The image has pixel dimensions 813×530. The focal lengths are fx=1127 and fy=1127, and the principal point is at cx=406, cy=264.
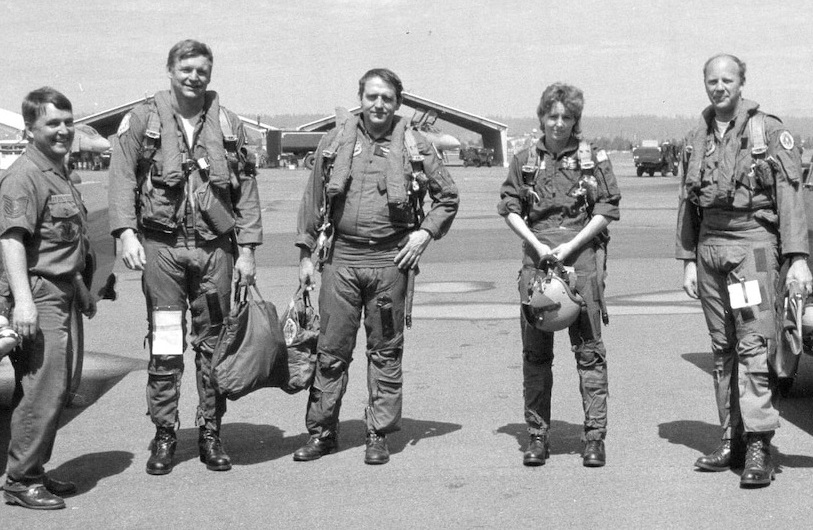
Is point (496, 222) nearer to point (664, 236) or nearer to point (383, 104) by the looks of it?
point (664, 236)

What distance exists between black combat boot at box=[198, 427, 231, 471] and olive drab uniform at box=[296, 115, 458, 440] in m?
0.51

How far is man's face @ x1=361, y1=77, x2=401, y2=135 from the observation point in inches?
234

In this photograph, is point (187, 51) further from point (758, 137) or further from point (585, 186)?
point (758, 137)

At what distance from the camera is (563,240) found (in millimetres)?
5898

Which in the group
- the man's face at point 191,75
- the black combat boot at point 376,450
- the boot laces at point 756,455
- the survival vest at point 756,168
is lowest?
the black combat boot at point 376,450

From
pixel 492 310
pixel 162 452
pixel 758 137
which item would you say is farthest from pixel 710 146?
pixel 492 310

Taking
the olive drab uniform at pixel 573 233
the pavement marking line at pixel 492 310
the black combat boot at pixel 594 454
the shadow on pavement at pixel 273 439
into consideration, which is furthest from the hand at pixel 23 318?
the pavement marking line at pixel 492 310

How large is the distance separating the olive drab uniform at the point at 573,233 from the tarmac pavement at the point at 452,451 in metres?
0.33

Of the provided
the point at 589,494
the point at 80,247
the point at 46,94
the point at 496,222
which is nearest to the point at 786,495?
the point at 589,494

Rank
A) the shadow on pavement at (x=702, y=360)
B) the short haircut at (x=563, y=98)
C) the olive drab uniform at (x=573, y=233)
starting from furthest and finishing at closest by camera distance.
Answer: the shadow on pavement at (x=702, y=360) < the olive drab uniform at (x=573, y=233) < the short haircut at (x=563, y=98)

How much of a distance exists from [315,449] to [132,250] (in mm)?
1448

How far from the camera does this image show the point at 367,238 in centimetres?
600

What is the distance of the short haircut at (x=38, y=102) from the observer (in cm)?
529

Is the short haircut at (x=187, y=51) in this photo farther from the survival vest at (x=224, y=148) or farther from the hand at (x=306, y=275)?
the hand at (x=306, y=275)
